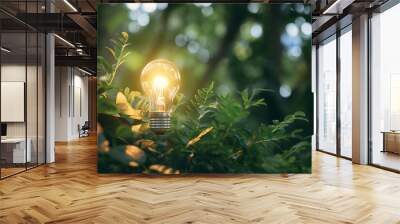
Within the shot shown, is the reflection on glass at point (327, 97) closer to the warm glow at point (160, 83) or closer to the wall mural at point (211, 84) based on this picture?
the wall mural at point (211, 84)

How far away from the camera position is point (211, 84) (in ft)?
19.8

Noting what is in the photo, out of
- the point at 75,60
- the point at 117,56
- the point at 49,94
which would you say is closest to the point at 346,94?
the point at 117,56

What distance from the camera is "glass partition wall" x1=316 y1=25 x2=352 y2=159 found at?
27.6 ft

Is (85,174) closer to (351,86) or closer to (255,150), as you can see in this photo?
(255,150)

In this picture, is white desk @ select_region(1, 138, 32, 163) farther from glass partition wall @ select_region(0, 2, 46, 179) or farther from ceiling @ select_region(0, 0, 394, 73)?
ceiling @ select_region(0, 0, 394, 73)

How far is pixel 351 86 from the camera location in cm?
813

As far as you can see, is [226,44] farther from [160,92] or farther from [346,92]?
[346,92]

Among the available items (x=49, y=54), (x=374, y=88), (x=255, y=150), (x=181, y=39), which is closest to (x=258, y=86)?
(x=255, y=150)

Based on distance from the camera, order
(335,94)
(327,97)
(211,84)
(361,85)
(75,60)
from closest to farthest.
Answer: (211,84), (361,85), (335,94), (327,97), (75,60)

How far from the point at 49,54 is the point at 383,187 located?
6.47 m

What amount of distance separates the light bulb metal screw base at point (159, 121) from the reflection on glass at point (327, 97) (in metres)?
5.12

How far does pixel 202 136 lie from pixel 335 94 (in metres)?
4.68

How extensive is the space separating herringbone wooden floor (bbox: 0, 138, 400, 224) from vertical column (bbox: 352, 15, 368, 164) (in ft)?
3.41

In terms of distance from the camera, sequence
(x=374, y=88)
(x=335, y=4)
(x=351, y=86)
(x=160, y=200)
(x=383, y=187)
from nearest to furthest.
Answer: (x=160, y=200)
(x=383, y=187)
(x=335, y=4)
(x=374, y=88)
(x=351, y=86)
